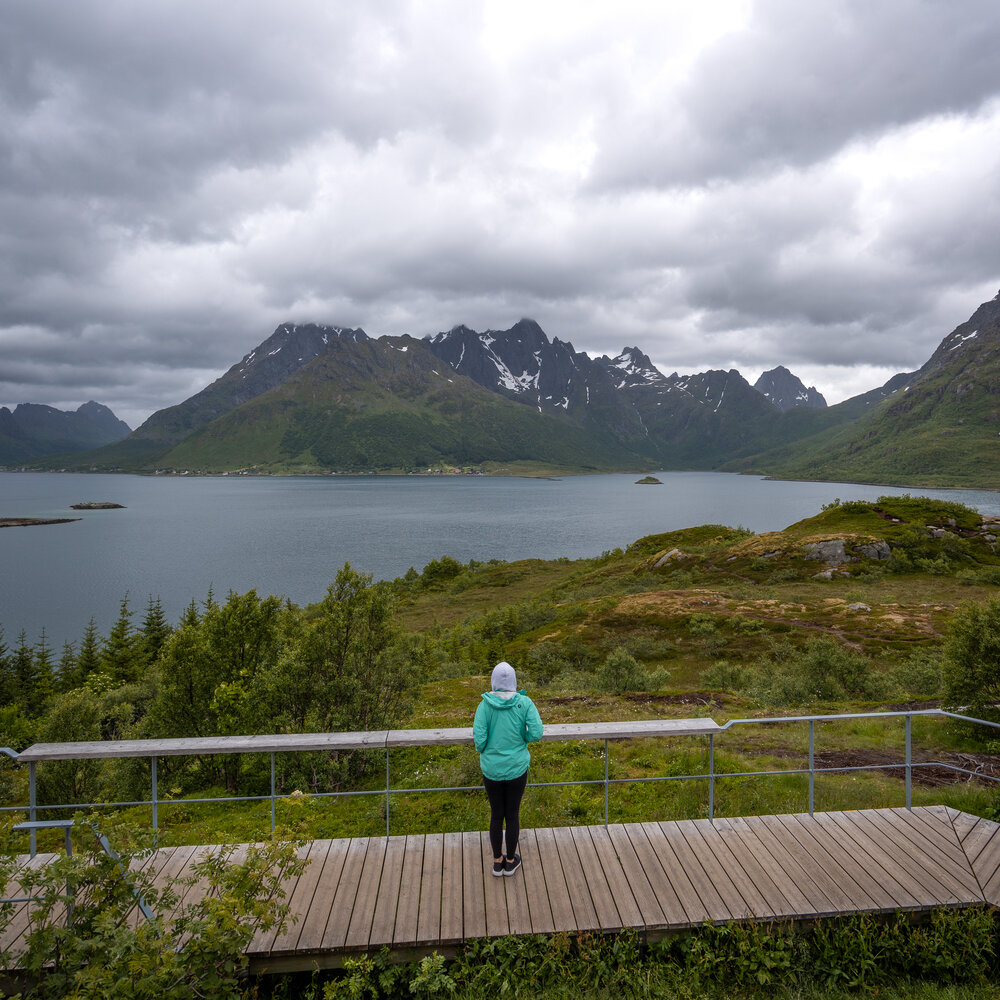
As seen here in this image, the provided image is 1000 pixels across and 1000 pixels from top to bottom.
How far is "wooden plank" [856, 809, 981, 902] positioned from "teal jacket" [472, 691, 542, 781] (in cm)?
448

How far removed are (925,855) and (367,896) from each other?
6206 mm

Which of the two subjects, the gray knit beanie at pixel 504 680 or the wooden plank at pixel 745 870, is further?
the gray knit beanie at pixel 504 680

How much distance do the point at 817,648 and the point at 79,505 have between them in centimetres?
21619

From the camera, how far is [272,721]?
1171cm

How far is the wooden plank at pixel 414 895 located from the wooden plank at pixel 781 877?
11.0 feet

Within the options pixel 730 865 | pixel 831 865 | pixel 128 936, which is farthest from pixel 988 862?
pixel 128 936

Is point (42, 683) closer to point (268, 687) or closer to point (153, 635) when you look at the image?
point (153, 635)

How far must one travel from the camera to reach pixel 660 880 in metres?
5.87

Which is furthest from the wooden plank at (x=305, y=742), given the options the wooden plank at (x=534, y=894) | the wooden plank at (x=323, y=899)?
the wooden plank at (x=534, y=894)

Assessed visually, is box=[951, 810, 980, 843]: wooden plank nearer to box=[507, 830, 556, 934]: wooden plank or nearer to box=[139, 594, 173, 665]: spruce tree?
box=[507, 830, 556, 934]: wooden plank

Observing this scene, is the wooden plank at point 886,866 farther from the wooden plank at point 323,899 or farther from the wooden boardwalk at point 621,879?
the wooden plank at point 323,899

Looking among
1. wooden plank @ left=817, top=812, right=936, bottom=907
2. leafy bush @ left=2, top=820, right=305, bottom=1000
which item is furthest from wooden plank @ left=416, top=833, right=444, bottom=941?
wooden plank @ left=817, top=812, right=936, bottom=907

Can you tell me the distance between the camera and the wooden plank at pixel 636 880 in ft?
17.6

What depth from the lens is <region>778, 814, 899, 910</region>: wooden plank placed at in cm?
562
